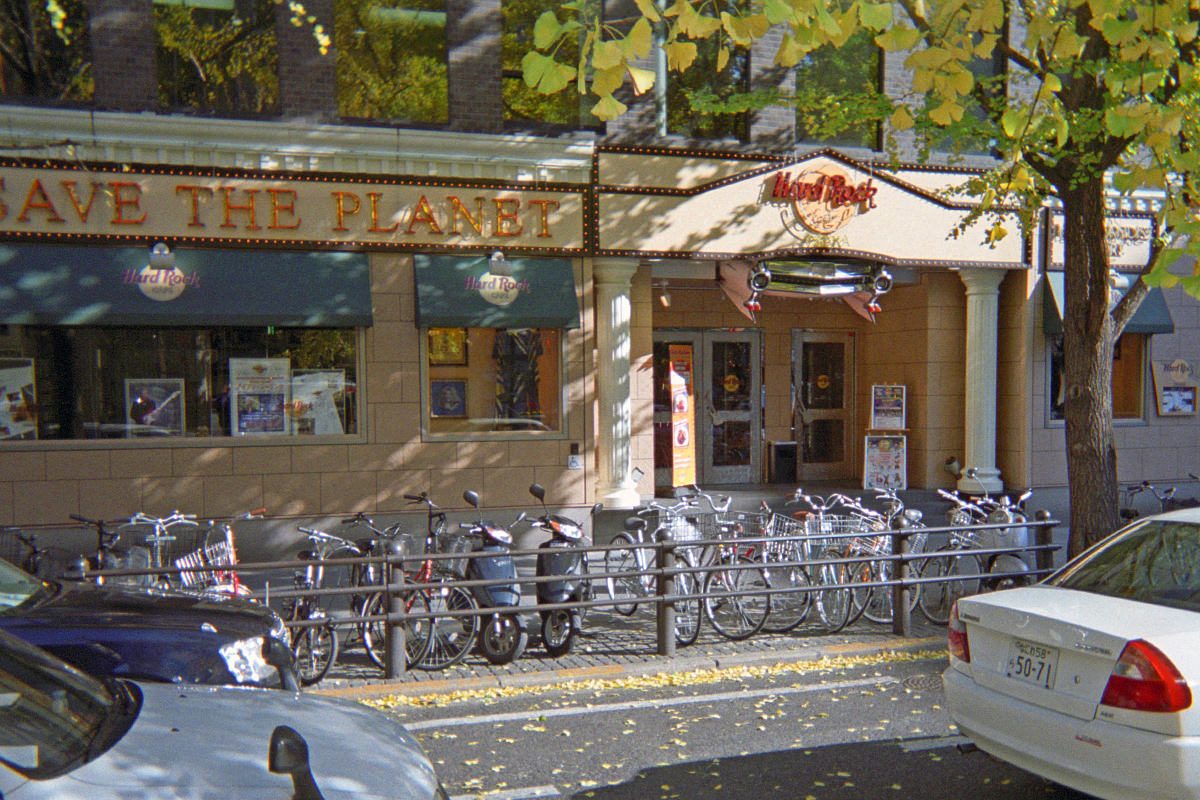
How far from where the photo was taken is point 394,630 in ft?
23.0

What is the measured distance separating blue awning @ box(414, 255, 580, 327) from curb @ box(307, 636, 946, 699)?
525cm

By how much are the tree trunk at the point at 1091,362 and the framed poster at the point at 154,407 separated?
943cm

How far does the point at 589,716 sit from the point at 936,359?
388 inches

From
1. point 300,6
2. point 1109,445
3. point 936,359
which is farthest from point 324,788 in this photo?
point 936,359

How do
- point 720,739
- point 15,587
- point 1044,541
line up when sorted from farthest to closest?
point 1044,541
point 720,739
point 15,587

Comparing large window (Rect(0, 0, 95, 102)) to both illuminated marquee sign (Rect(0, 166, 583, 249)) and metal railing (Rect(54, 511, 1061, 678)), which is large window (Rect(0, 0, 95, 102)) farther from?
metal railing (Rect(54, 511, 1061, 678))

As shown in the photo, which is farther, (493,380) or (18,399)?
(493,380)

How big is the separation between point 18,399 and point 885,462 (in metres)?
11.3

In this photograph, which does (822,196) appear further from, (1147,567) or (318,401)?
(1147,567)

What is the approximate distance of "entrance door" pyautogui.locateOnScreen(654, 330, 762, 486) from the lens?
48.4 feet

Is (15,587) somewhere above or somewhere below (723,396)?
below

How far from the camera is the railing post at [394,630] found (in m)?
7.01

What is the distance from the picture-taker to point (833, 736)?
5949 millimetres

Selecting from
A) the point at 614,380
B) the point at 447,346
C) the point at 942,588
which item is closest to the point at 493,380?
the point at 447,346
